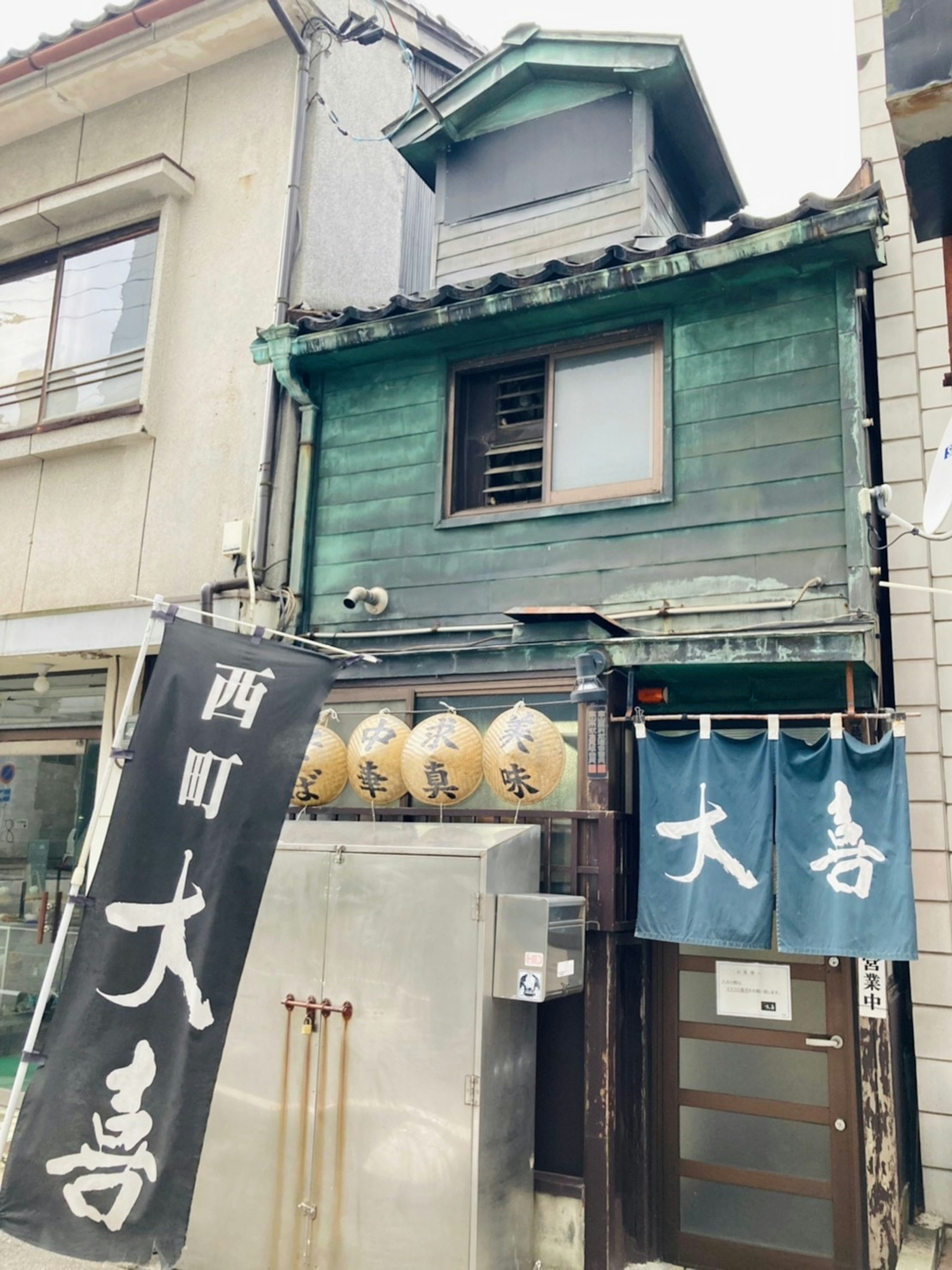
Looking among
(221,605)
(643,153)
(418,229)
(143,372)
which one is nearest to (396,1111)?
(221,605)

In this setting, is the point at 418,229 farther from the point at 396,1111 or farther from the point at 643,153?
the point at 396,1111

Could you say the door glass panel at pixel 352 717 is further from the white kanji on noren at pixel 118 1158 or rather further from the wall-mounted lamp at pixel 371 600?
the white kanji on noren at pixel 118 1158

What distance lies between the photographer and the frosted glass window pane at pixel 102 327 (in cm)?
1130

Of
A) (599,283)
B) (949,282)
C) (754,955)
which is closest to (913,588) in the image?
(949,282)

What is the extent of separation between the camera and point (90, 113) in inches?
482

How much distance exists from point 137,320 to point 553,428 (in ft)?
17.2

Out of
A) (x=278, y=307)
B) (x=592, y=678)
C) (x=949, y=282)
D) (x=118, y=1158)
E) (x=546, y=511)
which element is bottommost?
(x=118, y=1158)

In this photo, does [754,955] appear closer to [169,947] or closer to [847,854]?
[847,854]

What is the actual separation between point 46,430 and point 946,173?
368 inches

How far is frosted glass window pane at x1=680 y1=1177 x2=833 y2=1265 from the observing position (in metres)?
7.37

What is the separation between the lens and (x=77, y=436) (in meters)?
11.1

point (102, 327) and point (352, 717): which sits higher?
point (102, 327)

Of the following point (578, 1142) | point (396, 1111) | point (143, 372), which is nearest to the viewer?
point (396, 1111)

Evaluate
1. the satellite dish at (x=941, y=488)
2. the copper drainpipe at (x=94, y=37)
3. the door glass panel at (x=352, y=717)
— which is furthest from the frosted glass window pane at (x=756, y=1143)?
the copper drainpipe at (x=94, y=37)
